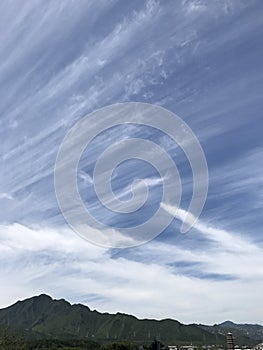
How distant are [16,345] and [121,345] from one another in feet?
177

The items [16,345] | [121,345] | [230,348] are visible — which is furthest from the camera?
[121,345]

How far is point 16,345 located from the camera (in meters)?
107

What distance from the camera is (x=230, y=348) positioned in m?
89.2

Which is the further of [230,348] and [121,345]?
[121,345]

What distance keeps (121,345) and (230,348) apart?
70475 millimetres

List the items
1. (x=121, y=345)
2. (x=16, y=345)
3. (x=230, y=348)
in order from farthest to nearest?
1. (x=121, y=345)
2. (x=16, y=345)
3. (x=230, y=348)

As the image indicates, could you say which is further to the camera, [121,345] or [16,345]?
[121,345]

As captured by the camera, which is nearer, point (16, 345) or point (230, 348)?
point (230, 348)

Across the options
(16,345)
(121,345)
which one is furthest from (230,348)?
(121,345)

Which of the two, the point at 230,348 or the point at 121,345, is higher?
the point at 121,345

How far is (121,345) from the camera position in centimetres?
15050

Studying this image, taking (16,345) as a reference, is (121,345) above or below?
above

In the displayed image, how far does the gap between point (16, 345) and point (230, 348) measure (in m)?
54.1

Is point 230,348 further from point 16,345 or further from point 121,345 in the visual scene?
point 121,345
